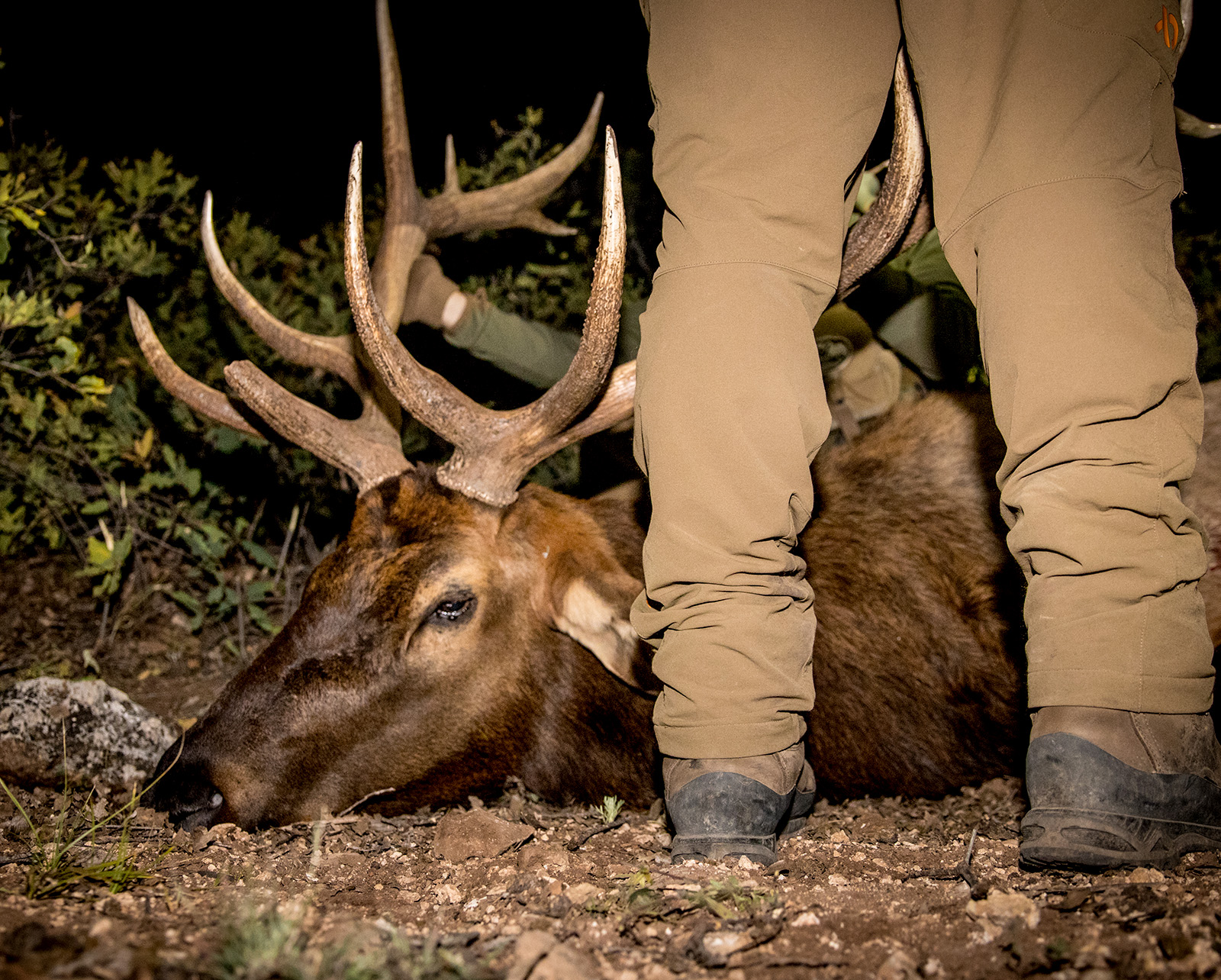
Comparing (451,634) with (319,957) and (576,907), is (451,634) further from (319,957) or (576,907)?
(319,957)

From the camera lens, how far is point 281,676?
2455mm

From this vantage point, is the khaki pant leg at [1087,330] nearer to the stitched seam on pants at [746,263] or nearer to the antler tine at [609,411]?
the stitched seam on pants at [746,263]

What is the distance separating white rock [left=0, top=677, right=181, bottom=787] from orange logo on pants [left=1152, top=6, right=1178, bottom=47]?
294cm

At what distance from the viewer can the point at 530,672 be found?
261cm

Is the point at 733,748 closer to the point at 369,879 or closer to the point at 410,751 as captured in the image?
the point at 369,879

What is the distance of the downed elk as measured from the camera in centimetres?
237

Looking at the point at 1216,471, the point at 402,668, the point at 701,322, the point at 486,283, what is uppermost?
the point at 486,283

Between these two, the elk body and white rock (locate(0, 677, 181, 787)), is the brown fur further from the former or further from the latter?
white rock (locate(0, 677, 181, 787))

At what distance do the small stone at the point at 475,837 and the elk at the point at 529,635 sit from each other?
51 centimetres

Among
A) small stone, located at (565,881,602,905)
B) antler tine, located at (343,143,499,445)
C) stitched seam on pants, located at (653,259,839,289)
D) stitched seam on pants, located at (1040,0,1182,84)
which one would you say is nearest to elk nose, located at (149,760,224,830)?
antler tine, located at (343,143,499,445)

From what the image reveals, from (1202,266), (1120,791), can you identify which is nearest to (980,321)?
(1120,791)

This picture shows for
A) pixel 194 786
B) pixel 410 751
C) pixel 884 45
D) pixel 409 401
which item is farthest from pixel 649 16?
pixel 194 786

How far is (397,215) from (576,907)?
10.0 ft

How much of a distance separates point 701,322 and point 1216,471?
6.06 ft
